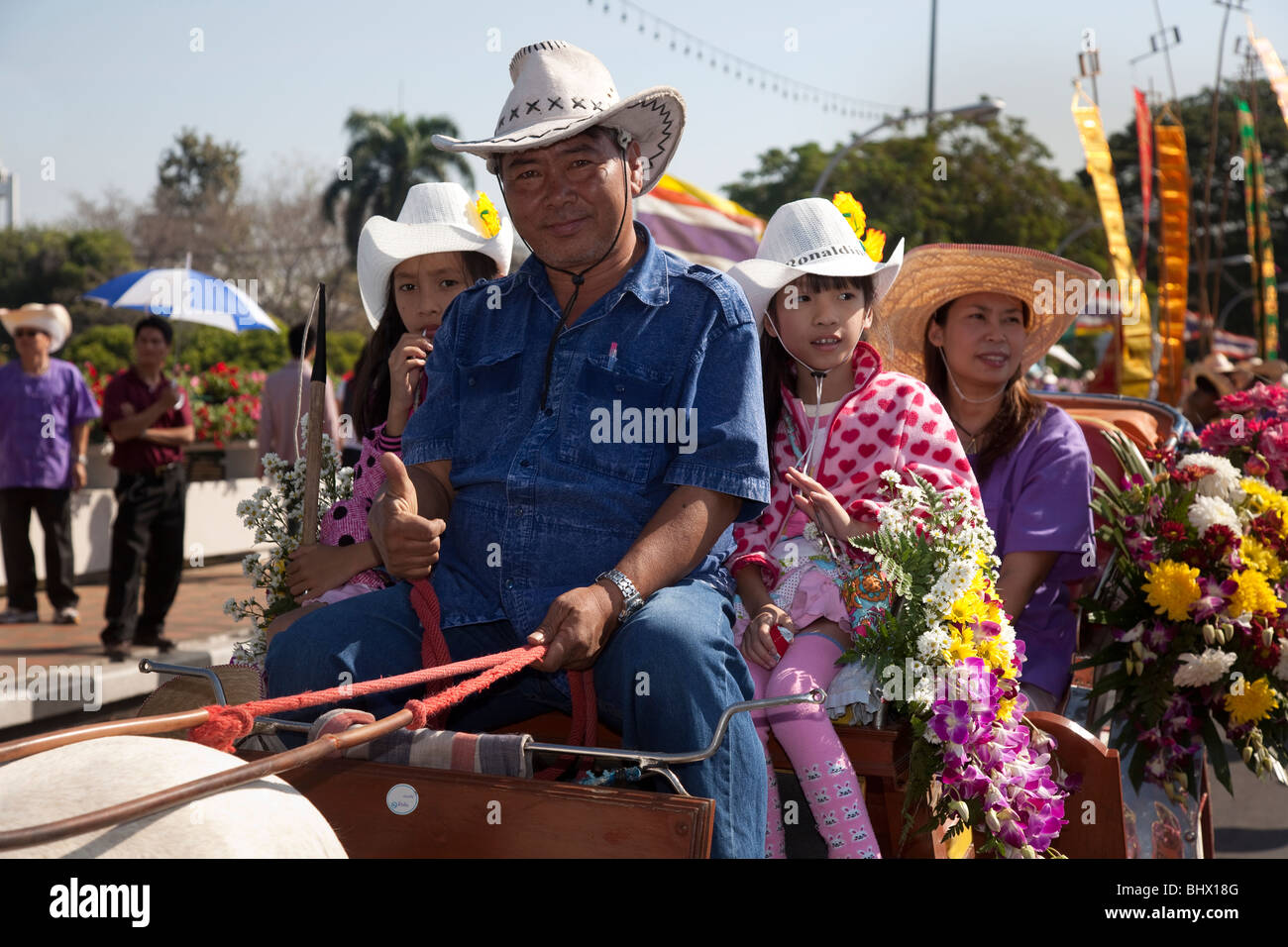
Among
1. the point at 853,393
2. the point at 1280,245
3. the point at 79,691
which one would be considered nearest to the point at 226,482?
the point at 79,691

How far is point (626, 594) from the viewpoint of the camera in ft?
8.39

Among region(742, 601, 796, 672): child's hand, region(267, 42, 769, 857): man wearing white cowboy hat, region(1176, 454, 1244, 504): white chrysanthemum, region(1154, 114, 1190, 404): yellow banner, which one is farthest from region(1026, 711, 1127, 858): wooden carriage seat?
region(1154, 114, 1190, 404): yellow banner

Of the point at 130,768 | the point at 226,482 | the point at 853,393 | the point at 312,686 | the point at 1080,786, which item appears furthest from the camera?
the point at 226,482

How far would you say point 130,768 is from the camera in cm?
173

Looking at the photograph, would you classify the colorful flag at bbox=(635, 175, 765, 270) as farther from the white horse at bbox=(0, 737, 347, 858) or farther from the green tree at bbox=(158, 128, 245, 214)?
the green tree at bbox=(158, 128, 245, 214)

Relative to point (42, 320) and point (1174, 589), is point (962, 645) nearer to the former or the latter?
point (1174, 589)

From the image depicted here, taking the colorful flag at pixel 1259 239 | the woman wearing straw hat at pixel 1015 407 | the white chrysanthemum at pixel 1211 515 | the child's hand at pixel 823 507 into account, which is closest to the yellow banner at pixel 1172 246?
the colorful flag at pixel 1259 239

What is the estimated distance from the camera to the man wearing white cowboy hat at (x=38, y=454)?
10180mm

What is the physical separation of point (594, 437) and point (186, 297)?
9.48m

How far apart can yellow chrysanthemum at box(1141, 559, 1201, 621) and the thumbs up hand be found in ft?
8.78

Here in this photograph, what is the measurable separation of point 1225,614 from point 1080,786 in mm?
1164

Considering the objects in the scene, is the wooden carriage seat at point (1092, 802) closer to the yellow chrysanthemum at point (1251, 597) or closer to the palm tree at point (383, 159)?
the yellow chrysanthemum at point (1251, 597)

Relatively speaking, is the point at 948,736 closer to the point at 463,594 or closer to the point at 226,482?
the point at 463,594

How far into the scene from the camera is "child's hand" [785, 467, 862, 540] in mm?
3344
